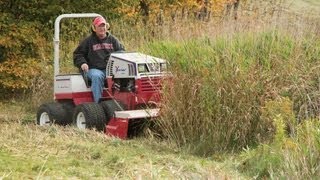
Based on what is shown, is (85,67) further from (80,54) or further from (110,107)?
(110,107)

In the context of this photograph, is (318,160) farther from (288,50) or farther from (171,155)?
(288,50)

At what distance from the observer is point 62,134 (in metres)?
7.35

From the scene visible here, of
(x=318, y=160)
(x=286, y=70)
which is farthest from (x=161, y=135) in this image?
(x=318, y=160)

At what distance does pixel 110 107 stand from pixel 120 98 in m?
0.22

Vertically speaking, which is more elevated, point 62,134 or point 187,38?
point 187,38

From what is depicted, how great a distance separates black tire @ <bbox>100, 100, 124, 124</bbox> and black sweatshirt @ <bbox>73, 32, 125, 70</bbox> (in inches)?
29.3

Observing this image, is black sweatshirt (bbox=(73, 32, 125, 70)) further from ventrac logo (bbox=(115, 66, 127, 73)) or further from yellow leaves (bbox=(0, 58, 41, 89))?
yellow leaves (bbox=(0, 58, 41, 89))

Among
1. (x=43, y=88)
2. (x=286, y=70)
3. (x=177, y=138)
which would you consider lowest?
(x=43, y=88)

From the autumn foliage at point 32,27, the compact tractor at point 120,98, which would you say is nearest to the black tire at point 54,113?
the compact tractor at point 120,98

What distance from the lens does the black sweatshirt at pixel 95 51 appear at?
8656mm

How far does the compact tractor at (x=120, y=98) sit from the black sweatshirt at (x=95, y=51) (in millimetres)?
208

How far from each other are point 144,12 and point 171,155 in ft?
28.8

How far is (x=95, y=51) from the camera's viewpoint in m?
8.67

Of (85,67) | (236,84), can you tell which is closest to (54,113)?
(85,67)
